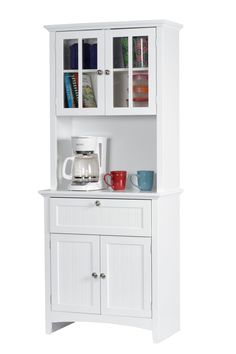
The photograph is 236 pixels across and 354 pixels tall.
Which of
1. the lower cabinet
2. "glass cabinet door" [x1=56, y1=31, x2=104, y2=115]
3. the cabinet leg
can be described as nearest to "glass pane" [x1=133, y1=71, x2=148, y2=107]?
"glass cabinet door" [x1=56, y1=31, x2=104, y2=115]

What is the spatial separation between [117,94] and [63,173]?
0.63 meters

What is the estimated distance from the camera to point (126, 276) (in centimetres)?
539

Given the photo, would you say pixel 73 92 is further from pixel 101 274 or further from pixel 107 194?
pixel 101 274

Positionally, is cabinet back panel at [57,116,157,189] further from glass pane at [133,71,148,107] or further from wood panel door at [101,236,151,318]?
wood panel door at [101,236,151,318]

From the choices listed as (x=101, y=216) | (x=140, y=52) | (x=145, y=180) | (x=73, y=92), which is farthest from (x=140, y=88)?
(x=101, y=216)

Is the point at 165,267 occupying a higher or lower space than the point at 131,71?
lower

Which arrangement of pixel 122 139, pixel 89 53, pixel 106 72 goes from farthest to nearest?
1. pixel 122 139
2. pixel 89 53
3. pixel 106 72

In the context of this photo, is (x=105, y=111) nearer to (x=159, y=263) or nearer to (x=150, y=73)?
(x=150, y=73)

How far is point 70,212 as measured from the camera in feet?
18.2

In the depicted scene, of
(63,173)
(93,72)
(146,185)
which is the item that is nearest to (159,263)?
(146,185)

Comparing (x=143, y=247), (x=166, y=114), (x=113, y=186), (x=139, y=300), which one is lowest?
(x=139, y=300)

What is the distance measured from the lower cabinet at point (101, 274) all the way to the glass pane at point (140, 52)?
3.57 feet

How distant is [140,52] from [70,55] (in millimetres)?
503

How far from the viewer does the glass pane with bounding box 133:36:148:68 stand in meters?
5.42
